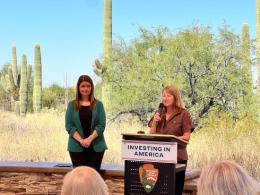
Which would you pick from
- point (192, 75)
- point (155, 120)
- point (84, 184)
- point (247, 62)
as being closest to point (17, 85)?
point (192, 75)

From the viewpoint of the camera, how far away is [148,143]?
4797mm

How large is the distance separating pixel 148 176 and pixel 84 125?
152cm

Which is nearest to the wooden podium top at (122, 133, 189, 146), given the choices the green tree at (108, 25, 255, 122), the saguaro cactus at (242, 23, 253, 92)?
the green tree at (108, 25, 255, 122)

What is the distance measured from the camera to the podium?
185 inches

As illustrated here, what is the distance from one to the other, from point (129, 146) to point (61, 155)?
5.79 meters

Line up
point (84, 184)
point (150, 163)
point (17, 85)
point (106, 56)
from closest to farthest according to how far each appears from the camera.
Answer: point (84, 184) < point (150, 163) < point (106, 56) < point (17, 85)

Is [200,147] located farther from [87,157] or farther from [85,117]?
[85,117]

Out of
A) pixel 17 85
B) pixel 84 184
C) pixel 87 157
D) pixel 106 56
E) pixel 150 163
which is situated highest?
pixel 106 56

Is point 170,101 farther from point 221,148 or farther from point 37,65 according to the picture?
point 37,65

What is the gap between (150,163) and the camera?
15.6 feet

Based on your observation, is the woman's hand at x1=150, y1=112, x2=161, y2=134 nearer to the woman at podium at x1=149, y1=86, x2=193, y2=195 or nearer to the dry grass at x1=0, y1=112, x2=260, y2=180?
the woman at podium at x1=149, y1=86, x2=193, y2=195

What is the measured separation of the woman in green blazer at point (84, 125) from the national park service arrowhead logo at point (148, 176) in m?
1.37

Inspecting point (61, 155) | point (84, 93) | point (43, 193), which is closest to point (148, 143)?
point (84, 93)

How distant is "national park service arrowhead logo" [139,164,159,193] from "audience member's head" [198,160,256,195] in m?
2.28
